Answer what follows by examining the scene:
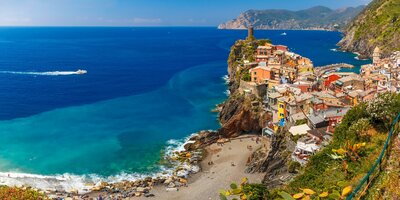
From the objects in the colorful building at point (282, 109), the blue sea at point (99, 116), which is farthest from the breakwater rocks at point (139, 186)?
the colorful building at point (282, 109)

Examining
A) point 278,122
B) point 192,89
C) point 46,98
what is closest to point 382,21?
point 192,89

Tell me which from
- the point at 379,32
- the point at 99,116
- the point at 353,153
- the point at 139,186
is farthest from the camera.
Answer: the point at 379,32

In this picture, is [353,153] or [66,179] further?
[66,179]

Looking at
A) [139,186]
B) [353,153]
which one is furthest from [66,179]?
[353,153]

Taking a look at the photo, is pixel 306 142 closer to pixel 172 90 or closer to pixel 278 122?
pixel 278 122

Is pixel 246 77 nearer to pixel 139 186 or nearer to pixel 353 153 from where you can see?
pixel 139 186

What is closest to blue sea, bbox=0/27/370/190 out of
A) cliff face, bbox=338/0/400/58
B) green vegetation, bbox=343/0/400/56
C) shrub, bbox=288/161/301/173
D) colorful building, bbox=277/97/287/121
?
colorful building, bbox=277/97/287/121

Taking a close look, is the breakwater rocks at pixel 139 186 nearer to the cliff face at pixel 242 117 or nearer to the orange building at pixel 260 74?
the cliff face at pixel 242 117
